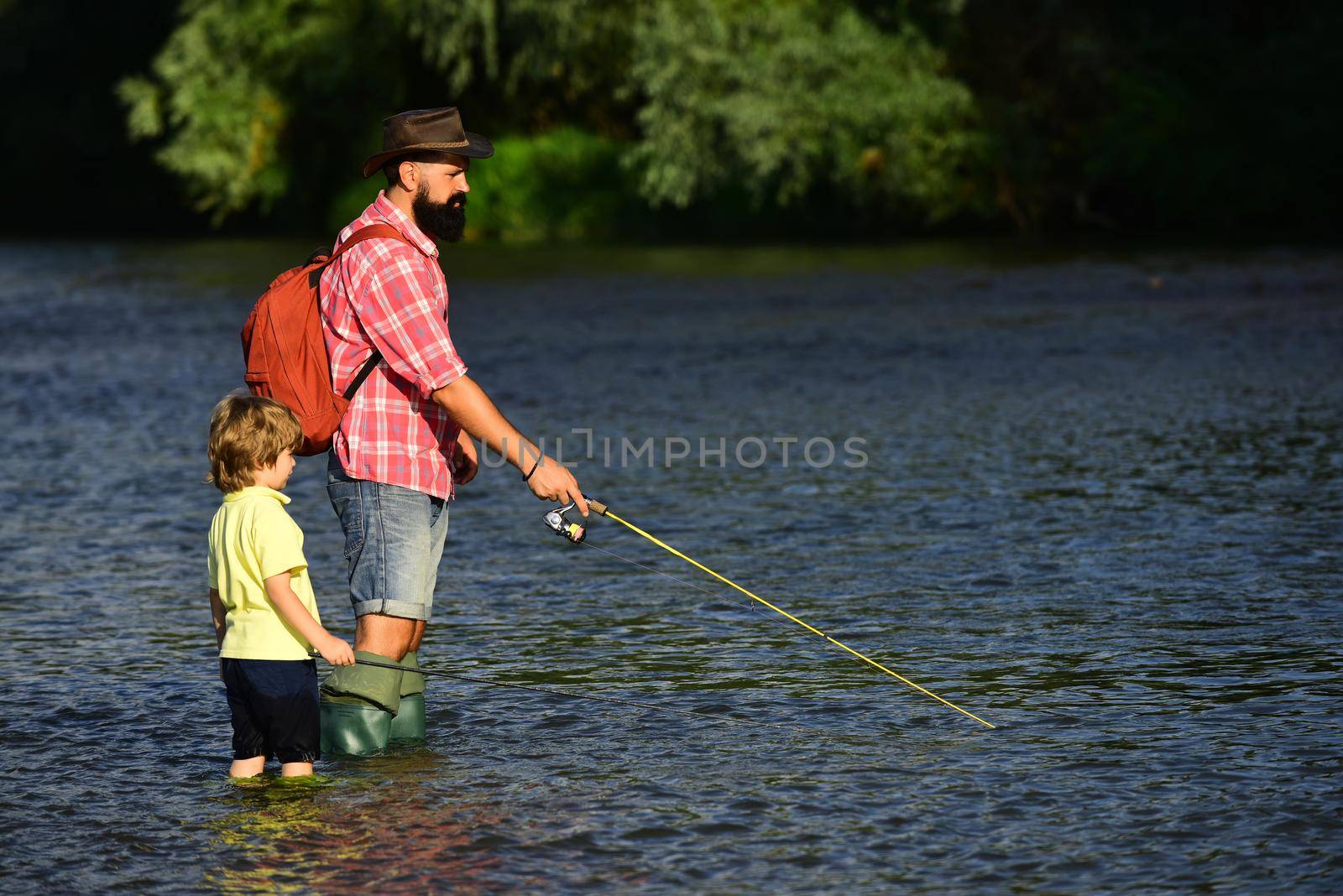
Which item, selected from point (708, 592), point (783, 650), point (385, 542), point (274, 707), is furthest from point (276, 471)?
point (708, 592)

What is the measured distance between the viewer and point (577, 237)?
122ft

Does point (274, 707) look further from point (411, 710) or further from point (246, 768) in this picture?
point (411, 710)

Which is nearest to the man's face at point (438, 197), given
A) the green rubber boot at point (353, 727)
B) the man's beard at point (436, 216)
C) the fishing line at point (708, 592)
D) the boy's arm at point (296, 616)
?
the man's beard at point (436, 216)

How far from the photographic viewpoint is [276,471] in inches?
200

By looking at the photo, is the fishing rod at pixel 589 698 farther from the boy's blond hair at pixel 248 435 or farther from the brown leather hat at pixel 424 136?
the brown leather hat at pixel 424 136

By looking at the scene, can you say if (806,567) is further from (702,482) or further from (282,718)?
(282,718)

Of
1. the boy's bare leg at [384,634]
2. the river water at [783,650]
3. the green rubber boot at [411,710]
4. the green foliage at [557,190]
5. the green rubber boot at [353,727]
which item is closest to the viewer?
the river water at [783,650]

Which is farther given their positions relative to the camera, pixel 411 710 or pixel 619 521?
pixel 619 521

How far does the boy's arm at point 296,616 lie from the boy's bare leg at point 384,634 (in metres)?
0.28

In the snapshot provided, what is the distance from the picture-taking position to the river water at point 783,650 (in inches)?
187

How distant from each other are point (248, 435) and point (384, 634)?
71cm

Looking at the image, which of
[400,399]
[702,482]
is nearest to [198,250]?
[702,482]

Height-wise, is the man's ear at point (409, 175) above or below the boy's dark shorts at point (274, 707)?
above

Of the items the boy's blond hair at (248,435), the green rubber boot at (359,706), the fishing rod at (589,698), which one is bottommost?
the fishing rod at (589,698)
